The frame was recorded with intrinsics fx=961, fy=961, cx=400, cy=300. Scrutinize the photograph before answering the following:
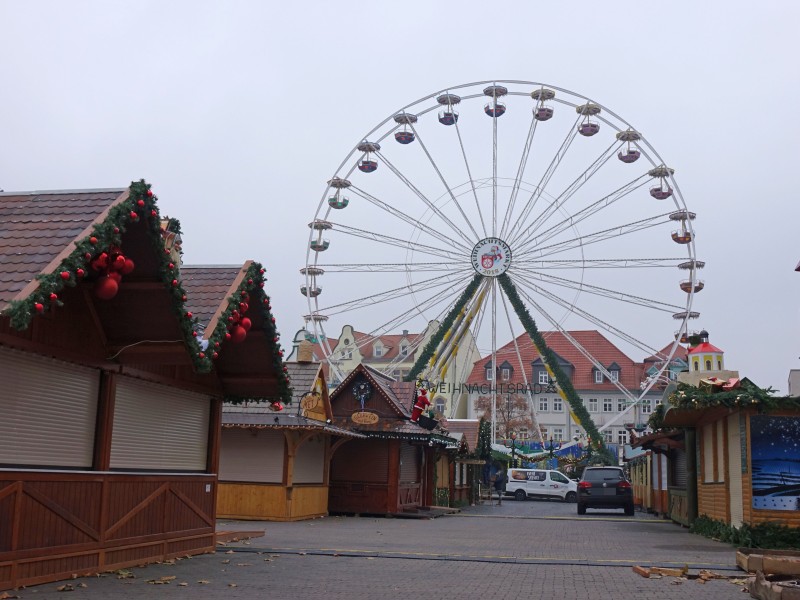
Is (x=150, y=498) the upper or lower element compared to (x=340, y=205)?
lower

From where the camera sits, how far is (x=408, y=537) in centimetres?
1769

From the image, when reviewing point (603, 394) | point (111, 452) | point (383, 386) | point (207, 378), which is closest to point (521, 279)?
point (383, 386)

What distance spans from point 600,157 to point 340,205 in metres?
9.81

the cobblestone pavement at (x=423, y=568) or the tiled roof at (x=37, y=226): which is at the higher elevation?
the tiled roof at (x=37, y=226)

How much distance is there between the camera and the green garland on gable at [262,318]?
10605 mm

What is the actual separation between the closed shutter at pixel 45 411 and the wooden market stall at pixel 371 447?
1536 cm

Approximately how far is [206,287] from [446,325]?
2590 centimetres

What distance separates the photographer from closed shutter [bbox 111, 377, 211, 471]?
36.1ft

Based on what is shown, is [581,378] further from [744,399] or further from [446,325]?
[744,399]

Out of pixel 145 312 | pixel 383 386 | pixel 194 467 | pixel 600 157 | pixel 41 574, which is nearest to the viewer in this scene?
pixel 41 574

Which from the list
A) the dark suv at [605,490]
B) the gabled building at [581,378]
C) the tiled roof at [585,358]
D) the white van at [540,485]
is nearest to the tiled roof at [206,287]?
the dark suv at [605,490]

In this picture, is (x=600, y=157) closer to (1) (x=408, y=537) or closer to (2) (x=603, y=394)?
(1) (x=408, y=537)

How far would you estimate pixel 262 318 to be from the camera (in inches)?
493

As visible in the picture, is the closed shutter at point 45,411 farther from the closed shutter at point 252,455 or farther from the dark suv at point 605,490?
the dark suv at point 605,490
